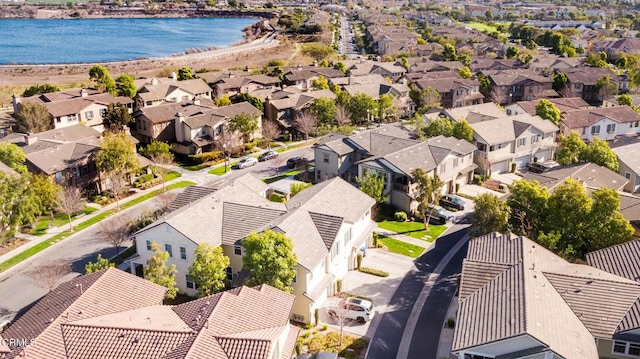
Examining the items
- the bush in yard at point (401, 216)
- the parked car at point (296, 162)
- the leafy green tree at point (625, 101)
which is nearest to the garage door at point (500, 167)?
the bush in yard at point (401, 216)

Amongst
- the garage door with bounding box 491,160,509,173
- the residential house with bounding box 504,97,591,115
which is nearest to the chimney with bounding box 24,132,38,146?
the garage door with bounding box 491,160,509,173

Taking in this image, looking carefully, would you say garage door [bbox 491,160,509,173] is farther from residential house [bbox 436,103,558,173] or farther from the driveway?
the driveway

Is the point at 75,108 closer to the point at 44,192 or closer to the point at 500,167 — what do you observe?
the point at 44,192

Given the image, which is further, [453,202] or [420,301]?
[453,202]

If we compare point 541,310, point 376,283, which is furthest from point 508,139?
point 541,310

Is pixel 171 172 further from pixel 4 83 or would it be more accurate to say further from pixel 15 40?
pixel 15 40

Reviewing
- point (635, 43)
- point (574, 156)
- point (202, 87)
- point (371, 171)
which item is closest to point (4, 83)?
point (202, 87)
